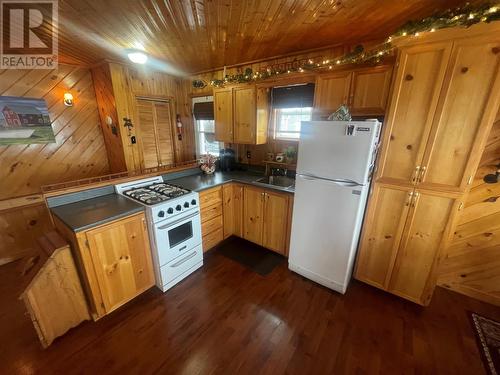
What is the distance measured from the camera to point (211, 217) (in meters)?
2.60

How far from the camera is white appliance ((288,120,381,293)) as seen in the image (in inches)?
67.5

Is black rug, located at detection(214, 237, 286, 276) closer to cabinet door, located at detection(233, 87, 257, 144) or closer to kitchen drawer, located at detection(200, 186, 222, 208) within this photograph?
kitchen drawer, located at detection(200, 186, 222, 208)

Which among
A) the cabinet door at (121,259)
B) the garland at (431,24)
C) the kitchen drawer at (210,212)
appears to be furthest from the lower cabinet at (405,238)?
the cabinet door at (121,259)

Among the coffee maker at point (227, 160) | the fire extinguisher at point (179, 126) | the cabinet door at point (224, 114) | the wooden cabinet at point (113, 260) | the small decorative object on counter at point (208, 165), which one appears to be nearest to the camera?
the wooden cabinet at point (113, 260)

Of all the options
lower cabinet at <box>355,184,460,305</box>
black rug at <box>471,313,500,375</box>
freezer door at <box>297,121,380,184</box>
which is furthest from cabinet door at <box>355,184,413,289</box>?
black rug at <box>471,313,500,375</box>

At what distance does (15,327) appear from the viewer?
1.71 meters

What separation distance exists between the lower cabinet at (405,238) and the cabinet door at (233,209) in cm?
151

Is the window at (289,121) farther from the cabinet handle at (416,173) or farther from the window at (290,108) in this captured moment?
the cabinet handle at (416,173)

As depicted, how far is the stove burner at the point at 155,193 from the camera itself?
199 cm

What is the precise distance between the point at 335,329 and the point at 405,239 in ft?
3.40

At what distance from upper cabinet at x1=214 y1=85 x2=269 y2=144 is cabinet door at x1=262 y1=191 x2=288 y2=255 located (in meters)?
0.87

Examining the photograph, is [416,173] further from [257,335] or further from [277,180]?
[257,335]

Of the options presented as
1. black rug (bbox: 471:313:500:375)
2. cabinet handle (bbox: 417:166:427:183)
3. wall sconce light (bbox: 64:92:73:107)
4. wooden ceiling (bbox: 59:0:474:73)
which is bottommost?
black rug (bbox: 471:313:500:375)

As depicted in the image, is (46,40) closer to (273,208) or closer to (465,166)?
(273,208)
